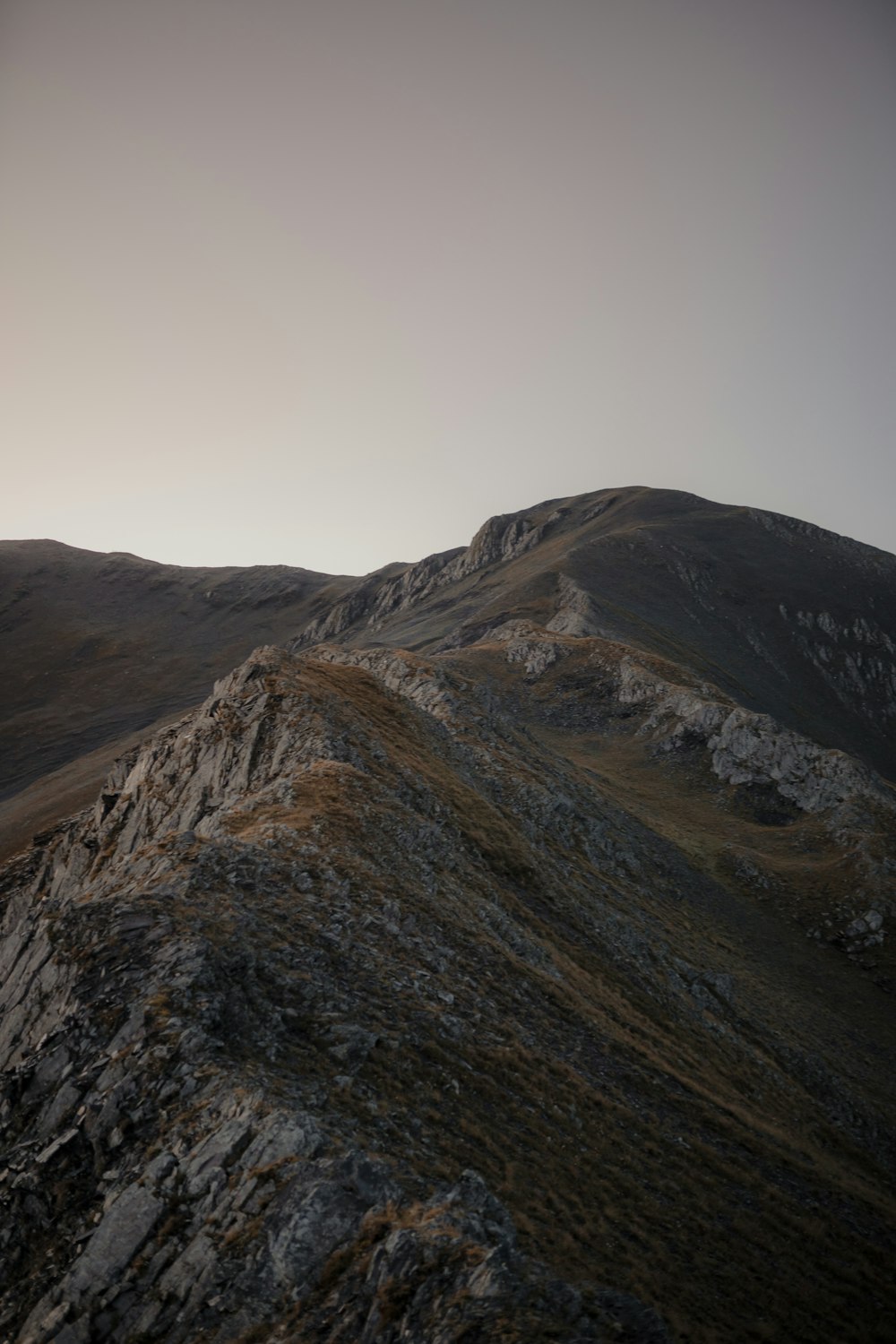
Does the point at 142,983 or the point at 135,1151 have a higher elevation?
the point at 142,983

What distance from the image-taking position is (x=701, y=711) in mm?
59750

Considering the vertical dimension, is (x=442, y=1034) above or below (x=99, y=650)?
below

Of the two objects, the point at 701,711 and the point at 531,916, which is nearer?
the point at 531,916

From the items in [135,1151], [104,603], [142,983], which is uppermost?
[104,603]

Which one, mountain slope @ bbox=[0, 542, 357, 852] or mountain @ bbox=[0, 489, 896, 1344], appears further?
mountain slope @ bbox=[0, 542, 357, 852]

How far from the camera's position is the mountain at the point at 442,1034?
432 inches

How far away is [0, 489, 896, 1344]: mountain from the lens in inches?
432

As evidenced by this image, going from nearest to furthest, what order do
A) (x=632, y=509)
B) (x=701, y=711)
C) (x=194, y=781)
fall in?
(x=194, y=781) → (x=701, y=711) → (x=632, y=509)

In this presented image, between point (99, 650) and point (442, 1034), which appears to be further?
point (99, 650)

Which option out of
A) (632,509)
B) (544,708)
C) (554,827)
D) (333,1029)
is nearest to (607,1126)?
(333,1029)

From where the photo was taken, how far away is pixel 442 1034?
17.0 metres

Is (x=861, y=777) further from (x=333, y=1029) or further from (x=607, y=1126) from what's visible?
(x=333, y=1029)

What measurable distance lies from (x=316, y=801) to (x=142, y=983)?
11.3m

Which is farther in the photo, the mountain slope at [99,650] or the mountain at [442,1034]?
the mountain slope at [99,650]
